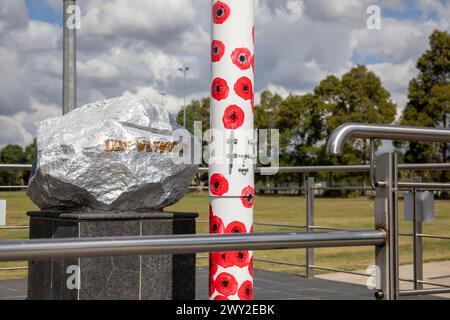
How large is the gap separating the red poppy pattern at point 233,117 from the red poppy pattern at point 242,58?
302mm

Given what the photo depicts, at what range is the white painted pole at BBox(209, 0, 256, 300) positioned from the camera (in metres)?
4.82

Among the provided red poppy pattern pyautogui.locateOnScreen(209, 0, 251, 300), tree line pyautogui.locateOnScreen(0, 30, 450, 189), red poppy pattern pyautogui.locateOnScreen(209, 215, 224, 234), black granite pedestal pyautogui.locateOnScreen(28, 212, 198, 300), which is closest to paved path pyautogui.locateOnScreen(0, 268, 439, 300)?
black granite pedestal pyautogui.locateOnScreen(28, 212, 198, 300)

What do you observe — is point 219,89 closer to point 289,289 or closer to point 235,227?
point 235,227

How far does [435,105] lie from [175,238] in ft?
137

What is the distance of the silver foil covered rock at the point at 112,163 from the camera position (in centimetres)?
581

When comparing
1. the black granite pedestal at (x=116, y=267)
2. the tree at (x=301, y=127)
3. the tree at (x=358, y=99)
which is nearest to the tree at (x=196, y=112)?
the tree at (x=301, y=127)

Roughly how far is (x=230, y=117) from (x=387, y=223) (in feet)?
8.56

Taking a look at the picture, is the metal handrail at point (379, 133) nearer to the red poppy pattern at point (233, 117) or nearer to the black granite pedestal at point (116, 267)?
the red poppy pattern at point (233, 117)

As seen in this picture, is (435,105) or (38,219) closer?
(38,219)

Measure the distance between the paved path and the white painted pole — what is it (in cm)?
210

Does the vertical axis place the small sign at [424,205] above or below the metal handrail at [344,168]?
below
